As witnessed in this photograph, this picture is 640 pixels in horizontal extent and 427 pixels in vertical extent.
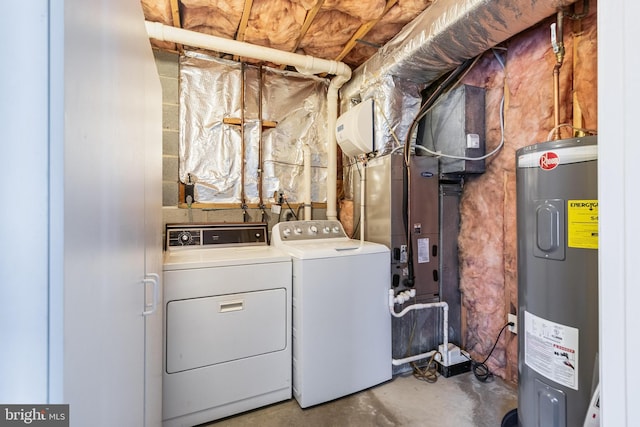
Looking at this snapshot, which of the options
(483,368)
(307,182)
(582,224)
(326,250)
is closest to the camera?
(582,224)

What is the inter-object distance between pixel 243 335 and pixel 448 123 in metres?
2.11

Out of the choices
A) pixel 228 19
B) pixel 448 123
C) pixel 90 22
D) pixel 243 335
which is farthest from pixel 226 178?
pixel 90 22

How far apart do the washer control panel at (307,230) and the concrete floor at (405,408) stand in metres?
1.12

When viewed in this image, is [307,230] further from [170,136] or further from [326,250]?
[170,136]

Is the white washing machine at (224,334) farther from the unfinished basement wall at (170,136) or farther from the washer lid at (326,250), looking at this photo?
the unfinished basement wall at (170,136)

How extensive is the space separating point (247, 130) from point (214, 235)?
3.28ft

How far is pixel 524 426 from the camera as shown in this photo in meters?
1.34

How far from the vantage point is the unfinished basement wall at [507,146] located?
5.62ft

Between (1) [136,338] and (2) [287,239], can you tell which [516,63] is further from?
(1) [136,338]

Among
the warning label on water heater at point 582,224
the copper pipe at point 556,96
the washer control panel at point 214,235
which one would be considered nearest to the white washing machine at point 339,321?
the washer control panel at point 214,235

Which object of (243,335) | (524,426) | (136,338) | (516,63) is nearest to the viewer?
(136,338)

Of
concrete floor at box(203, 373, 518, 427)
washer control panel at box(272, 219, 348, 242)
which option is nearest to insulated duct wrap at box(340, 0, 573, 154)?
washer control panel at box(272, 219, 348, 242)

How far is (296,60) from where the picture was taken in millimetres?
2430

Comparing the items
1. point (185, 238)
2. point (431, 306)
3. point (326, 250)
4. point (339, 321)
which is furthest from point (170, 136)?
point (431, 306)
